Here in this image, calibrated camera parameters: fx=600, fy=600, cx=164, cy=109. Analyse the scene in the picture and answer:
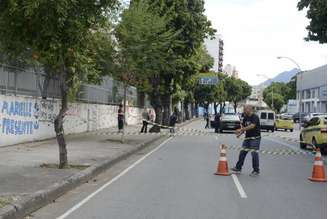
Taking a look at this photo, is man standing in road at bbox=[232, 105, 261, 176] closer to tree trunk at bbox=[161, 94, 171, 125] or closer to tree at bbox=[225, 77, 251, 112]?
tree trunk at bbox=[161, 94, 171, 125]

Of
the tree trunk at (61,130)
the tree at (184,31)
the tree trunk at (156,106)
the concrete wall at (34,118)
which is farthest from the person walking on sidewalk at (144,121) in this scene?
the tree trunk at (61,130)

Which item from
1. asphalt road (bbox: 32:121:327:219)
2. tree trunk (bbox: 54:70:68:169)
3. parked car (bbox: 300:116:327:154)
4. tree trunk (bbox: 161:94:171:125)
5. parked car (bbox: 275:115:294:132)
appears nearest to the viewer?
asphalt road (bbox: 32:121:327:219)

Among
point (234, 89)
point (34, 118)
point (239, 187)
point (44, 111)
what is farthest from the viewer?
point (234, 89)

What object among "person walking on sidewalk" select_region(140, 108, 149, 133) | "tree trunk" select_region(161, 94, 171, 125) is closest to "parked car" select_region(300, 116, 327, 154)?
"person walking on sidewalk" select_region(140, 108, 149, 133)

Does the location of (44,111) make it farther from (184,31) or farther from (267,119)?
(267,119)

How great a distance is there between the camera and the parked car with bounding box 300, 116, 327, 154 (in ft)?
76.2

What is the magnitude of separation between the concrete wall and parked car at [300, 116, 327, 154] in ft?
36.6

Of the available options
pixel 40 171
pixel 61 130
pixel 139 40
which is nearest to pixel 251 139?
pixel 61 130

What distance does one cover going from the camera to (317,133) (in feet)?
78.3

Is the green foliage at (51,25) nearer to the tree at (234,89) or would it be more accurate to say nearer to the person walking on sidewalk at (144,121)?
the person walking on sidewalk at (144,121)

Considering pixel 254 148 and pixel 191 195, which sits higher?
pixel 254 148

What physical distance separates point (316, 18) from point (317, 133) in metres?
4.75

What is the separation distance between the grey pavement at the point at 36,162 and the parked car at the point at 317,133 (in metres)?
7.30

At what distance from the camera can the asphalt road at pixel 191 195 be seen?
31.6 ft
